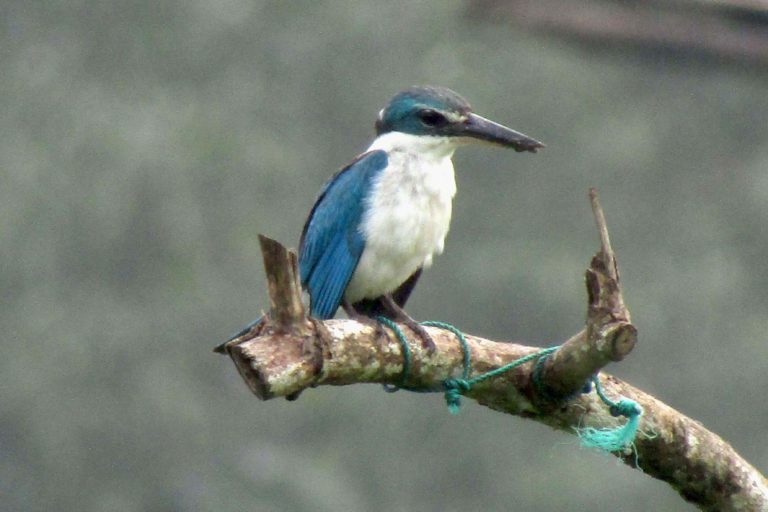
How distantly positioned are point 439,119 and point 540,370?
98 centimetres

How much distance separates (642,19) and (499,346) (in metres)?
1.69

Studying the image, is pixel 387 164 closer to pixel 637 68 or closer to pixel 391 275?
Result: pixel 391 275

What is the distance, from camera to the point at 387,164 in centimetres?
482

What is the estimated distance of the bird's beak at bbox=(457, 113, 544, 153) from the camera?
4.54 m

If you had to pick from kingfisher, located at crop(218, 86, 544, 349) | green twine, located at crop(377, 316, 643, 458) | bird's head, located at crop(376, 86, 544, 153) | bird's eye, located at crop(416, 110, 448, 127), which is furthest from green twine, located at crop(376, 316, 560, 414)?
bird's eye, located at crop(416, 110, 448, 127)

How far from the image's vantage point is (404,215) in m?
4.73

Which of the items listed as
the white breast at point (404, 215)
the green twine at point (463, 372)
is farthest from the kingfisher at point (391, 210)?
the green twine at point (463, 372)

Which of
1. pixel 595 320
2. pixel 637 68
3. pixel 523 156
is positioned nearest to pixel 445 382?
pixel 595 320

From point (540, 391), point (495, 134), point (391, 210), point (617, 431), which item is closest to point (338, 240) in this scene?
point (391, 210)

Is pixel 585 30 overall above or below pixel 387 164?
above

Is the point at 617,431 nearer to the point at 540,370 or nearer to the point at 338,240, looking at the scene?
the point at 540,370

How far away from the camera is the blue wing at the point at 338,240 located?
187 inches

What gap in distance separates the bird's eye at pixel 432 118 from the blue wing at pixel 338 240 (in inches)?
5.5

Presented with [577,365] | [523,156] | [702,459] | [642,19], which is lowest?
[523,156]
